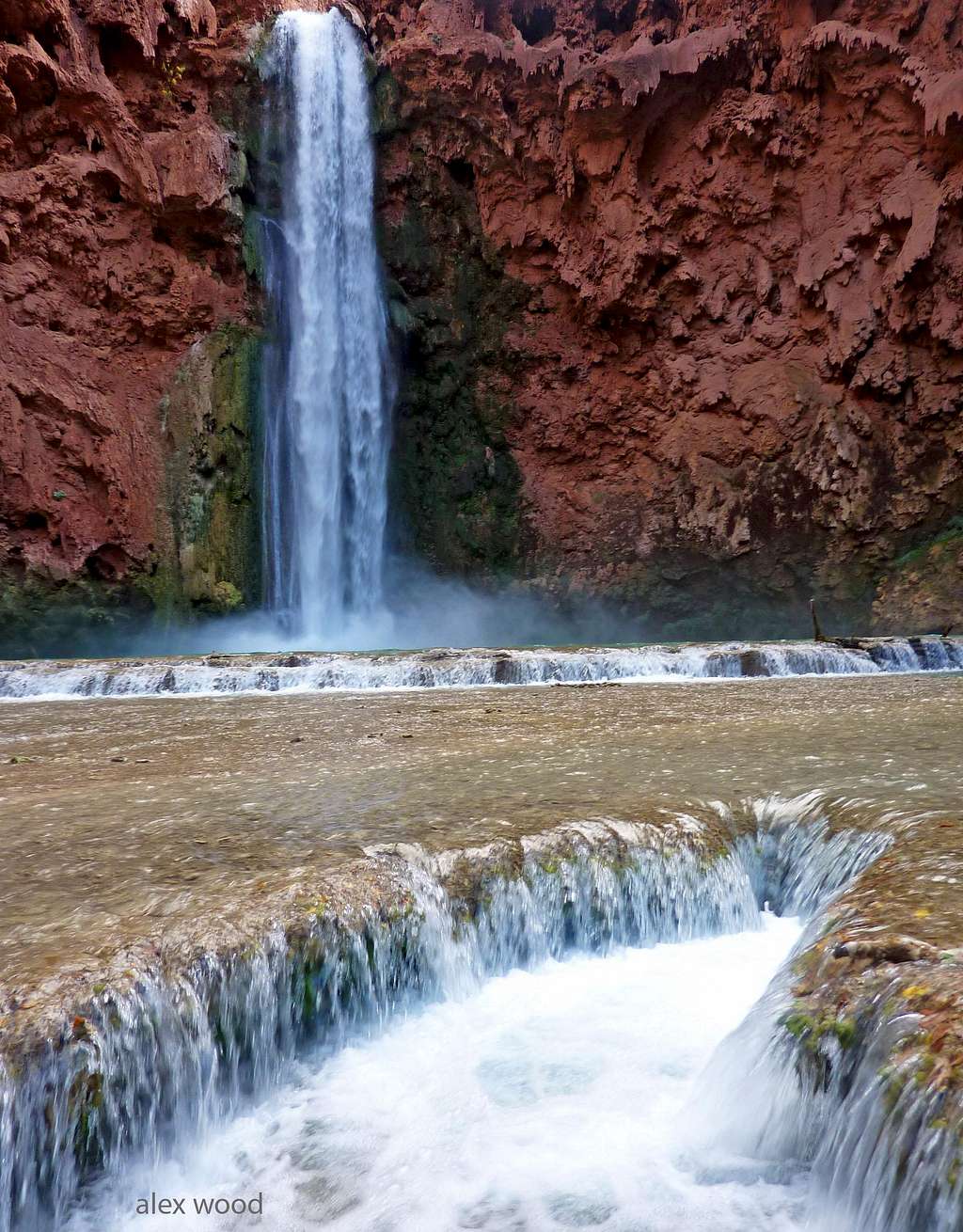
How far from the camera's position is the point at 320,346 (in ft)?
61.5

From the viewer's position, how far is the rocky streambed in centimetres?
178

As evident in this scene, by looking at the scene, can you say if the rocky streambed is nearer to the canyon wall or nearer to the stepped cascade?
the stepped cascade

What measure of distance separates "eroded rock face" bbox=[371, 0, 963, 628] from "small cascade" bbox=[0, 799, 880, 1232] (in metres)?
16.1

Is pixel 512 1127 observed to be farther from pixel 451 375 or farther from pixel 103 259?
pixel 451 375

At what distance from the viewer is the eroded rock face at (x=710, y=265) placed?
55.3ft

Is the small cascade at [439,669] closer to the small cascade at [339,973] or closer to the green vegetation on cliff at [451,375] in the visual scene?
the small cascade at [339,973]

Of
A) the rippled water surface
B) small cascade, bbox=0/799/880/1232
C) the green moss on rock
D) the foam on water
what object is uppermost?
the green moss on rock

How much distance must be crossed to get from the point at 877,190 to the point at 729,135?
3.08 metres

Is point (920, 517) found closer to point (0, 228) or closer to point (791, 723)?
point (791, 723)

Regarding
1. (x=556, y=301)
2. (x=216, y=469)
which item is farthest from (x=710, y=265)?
(x=216, y=469)

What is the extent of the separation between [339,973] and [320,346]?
701 inches

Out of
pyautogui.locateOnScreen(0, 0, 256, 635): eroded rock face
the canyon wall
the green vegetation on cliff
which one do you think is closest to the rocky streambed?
pyautogui.locateOnScreen(0, 0, 256, 635): eroded rock face

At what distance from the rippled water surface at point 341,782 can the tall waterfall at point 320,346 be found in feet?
37.1

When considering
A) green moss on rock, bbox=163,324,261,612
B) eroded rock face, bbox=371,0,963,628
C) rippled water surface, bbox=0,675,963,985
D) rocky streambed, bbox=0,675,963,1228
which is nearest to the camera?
rocky streambed, bbox=0,675,963,1228
